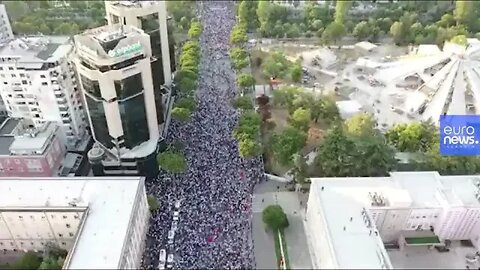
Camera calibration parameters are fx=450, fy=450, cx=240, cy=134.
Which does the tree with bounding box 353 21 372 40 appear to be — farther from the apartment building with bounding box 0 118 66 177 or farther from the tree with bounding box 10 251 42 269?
the tree with bounding box 10 251 42 269

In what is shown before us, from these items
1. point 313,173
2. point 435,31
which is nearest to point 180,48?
point 313,173

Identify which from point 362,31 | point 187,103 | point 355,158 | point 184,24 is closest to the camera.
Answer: point 355,158

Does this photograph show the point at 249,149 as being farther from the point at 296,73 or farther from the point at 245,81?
the point at 296,73

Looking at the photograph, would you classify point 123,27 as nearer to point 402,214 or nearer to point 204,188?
point 204,188

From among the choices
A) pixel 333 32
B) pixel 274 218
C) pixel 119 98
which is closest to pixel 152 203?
pixel 119 98

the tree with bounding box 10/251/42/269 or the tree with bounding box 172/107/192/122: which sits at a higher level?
the tree with bounding box 172/107/192/122

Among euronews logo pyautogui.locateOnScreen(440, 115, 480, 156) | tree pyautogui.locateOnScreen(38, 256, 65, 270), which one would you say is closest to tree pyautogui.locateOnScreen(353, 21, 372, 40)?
euronews logo pyautogui.locateOnScreen(440, 115, 480, 156)
